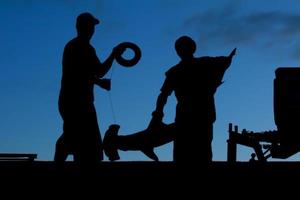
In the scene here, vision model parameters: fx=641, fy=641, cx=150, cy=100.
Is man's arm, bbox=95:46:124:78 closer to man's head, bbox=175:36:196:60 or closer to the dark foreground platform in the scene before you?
man's head, bbox=175:36:196:60

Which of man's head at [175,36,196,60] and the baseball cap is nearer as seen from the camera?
man's head at [175,36,196,60]

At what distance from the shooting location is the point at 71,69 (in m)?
7.97

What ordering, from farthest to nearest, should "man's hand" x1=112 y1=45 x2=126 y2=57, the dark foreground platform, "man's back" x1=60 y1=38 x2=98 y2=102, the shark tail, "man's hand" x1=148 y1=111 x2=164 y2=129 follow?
the shark tail → "man's hand" x1=112 y1=45 x2=126 y2=57 → "man's back" x1=60 y1=38 x2=98 y2=102 → "man's hand" x1=148 y1=111 x2=164 y2=129 → the dark foreground platform

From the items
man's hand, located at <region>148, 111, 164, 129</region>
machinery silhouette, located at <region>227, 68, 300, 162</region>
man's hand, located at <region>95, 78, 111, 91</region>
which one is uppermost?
machinery silhouette, located at <region>227, 68, 300, 162</region>

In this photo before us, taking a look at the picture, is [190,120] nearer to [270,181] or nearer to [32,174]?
[270,181]

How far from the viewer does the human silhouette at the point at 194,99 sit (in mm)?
7340

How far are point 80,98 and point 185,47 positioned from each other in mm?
1446

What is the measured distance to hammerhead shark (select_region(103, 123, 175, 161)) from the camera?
848 cm

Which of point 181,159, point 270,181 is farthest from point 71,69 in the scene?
point 270,181

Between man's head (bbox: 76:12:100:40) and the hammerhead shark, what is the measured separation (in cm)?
145

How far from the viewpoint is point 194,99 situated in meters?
7.37

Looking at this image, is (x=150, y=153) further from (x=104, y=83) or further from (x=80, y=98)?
(x=80, y=98)

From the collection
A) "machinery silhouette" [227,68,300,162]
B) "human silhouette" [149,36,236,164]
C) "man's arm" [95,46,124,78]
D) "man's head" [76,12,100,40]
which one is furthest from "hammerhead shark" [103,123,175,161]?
"machinery silhouette" [227,68,300,162]

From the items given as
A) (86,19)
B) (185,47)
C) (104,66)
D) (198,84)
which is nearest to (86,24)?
(86,19)
